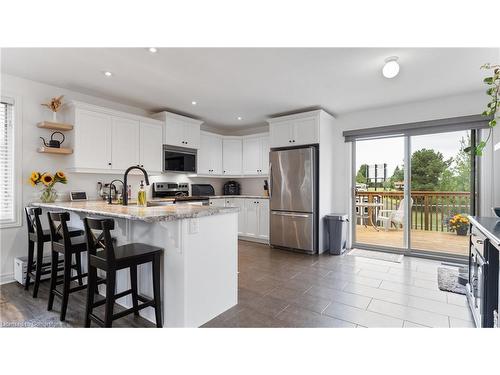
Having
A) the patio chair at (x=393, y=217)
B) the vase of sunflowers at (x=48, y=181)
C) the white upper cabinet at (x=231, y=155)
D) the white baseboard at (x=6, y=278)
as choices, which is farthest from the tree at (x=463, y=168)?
the white baseboard at (x=6, y=278)

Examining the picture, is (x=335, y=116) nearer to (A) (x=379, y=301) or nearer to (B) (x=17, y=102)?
(A) (x=379, y=301)

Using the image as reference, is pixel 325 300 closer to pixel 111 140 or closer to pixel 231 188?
pixel 111 140

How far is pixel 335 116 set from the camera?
4.87 metres

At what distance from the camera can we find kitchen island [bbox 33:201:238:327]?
1984 mm

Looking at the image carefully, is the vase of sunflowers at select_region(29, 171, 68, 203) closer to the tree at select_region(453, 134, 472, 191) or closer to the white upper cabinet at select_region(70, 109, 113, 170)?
the white upper cabinet at select_region(70, 109, 113, 170)

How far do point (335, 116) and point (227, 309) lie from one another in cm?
389

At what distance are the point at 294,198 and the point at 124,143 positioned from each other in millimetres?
2857

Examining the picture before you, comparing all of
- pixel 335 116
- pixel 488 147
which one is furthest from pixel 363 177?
pixel 488 147

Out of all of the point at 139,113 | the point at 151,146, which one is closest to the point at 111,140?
the point at 151,146

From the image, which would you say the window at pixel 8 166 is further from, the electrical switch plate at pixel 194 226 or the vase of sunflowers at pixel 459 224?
the vase of sunflowers at pixel 459 224

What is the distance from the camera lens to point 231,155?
230 inches

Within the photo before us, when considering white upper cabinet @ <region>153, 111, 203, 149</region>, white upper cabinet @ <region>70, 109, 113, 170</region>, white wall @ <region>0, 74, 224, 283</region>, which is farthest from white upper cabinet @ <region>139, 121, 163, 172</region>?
white wall @ <region>0, 74, 224, 283</region>
